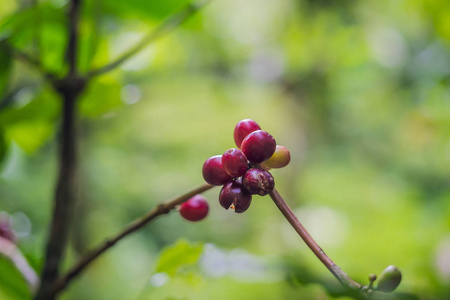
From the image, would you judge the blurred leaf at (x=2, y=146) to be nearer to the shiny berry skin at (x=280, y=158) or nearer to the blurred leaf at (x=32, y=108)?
the blurred leaf at (x=32, y=108)

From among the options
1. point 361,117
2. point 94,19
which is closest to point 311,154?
point 361,117

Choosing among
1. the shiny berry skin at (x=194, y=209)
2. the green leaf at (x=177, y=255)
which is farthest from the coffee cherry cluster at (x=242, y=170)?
the green leaf at (x=177, y=255)

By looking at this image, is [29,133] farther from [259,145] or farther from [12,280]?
[259,145]

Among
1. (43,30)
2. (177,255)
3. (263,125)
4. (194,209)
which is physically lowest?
(263,125)

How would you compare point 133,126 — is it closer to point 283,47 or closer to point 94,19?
point 283,47

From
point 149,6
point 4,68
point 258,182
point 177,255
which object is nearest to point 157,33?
point 149,6

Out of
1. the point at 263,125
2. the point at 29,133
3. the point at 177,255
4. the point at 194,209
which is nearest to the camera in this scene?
the point at 194,209

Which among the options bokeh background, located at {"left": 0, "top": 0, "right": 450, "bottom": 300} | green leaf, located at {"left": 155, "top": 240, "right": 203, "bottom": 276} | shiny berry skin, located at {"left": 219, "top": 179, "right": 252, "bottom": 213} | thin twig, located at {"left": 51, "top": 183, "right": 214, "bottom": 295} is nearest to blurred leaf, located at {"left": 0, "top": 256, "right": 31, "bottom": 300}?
bokeh background, located at {"left": 0, "top": 0, "right": 450, "bottom": 300}
